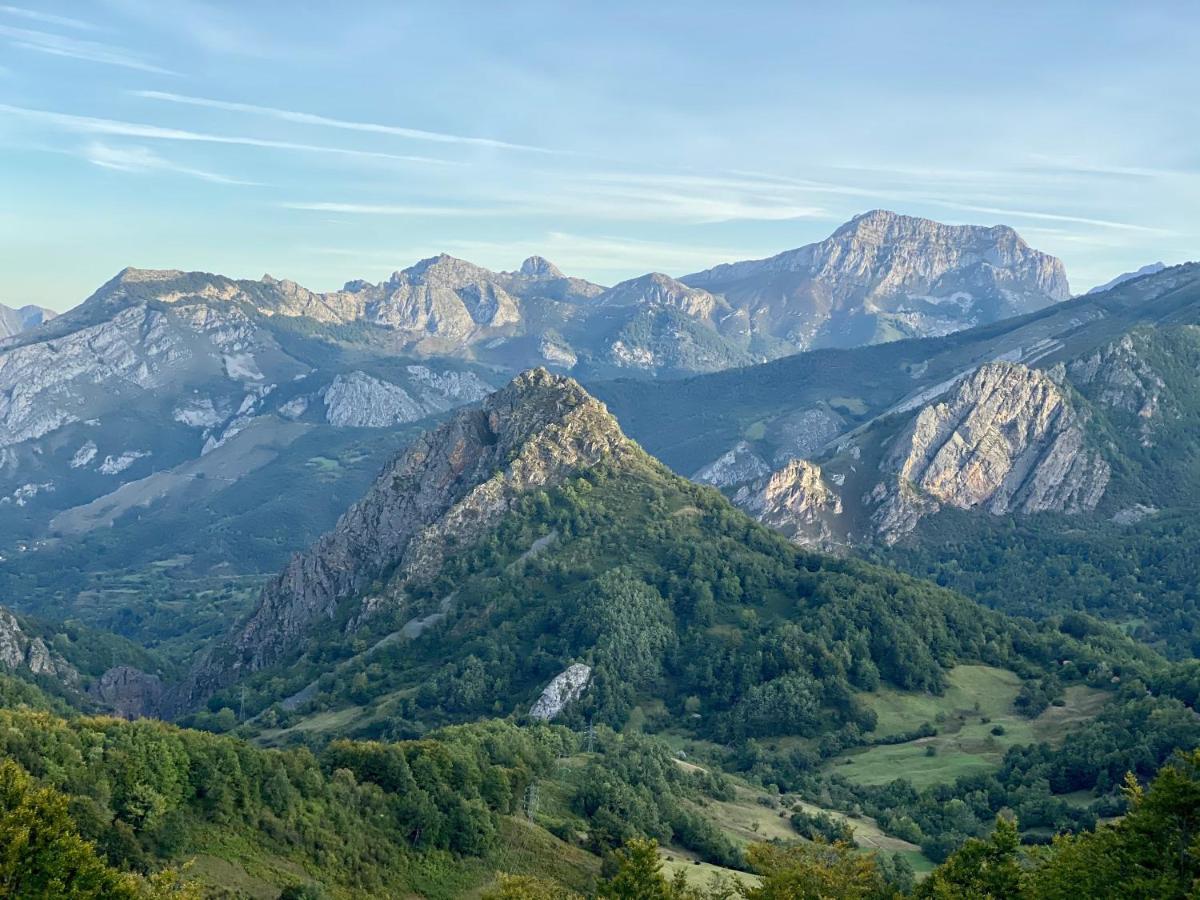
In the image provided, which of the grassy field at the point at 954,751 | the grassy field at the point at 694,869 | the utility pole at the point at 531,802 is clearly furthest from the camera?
the grassy field at the point at 954,751

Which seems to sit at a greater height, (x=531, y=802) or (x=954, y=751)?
(x=531, y=802)

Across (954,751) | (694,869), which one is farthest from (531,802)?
(954,751)

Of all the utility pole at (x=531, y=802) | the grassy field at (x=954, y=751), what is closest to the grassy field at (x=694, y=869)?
the utility pole at (x=531, y=802)

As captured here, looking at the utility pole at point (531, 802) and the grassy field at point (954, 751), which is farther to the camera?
the grassy field at point (954, 751)

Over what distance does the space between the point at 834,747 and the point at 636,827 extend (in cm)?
8025

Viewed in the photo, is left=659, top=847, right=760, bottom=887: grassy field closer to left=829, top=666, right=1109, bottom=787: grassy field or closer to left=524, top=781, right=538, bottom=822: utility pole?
left=524, top=781, right=538, bottom=822: utility pole

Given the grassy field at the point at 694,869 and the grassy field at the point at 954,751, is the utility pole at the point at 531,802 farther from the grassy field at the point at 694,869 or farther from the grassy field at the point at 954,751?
the grassy field at the point at 954,751

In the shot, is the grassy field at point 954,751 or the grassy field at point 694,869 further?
the grassy field at point 954,751

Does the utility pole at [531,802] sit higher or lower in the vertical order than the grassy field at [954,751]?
higher

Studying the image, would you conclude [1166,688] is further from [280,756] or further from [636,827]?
[280,756]

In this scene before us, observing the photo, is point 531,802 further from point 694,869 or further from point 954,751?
point 954,751

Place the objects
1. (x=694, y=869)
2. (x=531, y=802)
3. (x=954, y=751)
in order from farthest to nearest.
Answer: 1. (x=954, y=751)
2. (x=531, y=802)
3. (x=694, y=869)

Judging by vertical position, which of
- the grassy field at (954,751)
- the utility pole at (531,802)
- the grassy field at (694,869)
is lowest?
the grassy field at (954,751)

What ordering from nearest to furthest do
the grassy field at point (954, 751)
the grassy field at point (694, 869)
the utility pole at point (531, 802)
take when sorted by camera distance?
the grassy field at point (694, 869) → the utility pole at point (531, 802) → the grassy field at point (954, 751)
